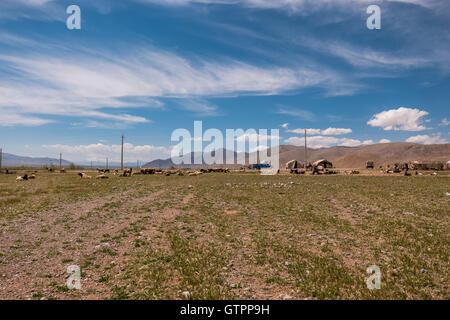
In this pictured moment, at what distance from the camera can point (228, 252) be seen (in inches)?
344

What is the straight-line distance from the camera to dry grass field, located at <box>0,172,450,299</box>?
20.2 feet

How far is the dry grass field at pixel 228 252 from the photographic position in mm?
6156

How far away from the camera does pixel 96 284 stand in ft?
21.5

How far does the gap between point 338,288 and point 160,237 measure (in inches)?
287
